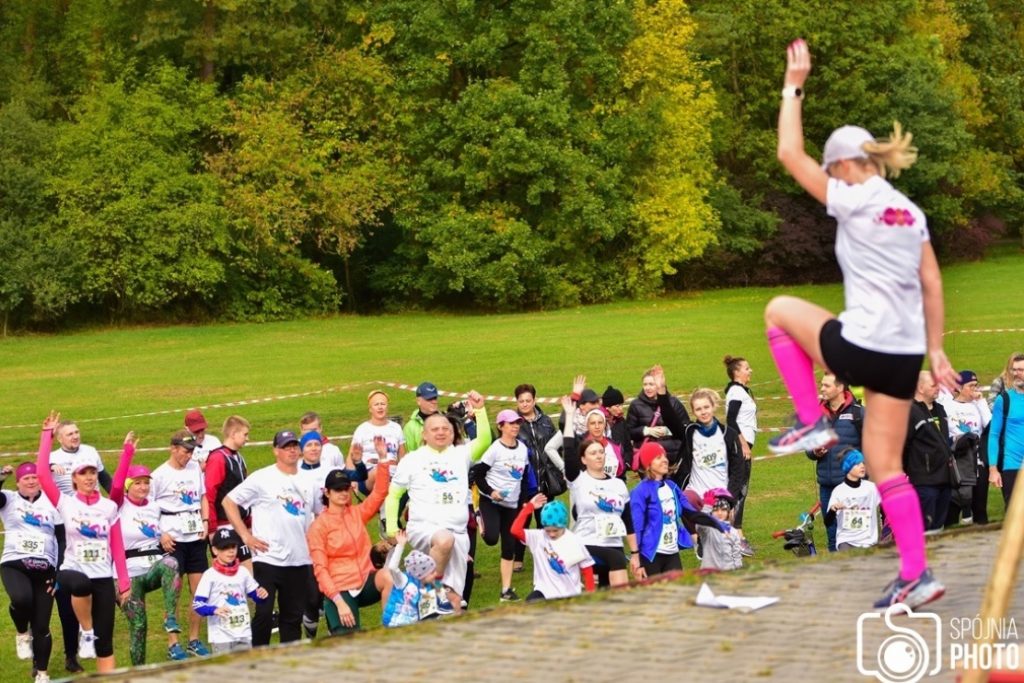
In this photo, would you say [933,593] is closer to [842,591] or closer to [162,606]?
[842,591]

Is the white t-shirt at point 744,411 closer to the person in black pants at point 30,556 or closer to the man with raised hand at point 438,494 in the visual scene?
the man with raised hand at point 438,494

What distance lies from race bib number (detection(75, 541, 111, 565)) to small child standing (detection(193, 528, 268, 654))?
114 cm

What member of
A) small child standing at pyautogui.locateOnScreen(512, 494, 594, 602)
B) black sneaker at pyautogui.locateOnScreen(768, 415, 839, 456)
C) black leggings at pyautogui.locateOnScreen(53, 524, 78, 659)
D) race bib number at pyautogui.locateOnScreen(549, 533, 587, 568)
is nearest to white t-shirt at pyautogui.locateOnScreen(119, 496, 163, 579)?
black leggings at pyautogui.locateOnScreen(53, 524, 78, 659)

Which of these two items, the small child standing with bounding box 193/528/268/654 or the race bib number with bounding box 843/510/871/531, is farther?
the race bib number with bounding box 843/510/871/531

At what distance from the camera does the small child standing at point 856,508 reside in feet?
47.6

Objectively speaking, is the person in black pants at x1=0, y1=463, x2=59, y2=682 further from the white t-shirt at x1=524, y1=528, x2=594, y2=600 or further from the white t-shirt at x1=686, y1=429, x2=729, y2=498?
the white t-shirt at x1=686, y1=429, x2=729, y2=498

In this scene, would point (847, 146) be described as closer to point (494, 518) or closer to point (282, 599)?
point (282, 599)

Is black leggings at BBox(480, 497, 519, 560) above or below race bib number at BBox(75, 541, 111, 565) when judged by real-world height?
below

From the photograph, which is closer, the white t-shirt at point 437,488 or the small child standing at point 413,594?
the small child standing at point 413,594

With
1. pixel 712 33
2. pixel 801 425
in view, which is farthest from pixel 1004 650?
pixel 712 33

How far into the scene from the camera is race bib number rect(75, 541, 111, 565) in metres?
13.4

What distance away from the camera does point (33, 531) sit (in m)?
13.8

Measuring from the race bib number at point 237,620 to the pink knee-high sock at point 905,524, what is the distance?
18.7 ft

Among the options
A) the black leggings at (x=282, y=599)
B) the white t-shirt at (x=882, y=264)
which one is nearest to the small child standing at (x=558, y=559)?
the black leggings at (x=282, y=599)
